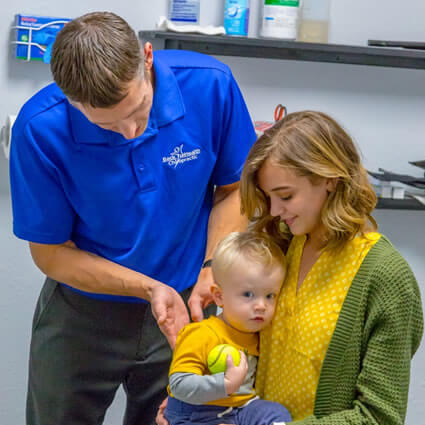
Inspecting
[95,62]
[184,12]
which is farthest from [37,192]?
[184,12]

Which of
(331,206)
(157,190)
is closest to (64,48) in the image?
(157,190)

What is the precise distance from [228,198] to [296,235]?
33 centimetres

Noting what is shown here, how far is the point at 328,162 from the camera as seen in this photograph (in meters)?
1.25

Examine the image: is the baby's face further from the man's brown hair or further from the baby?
the man's brown hair

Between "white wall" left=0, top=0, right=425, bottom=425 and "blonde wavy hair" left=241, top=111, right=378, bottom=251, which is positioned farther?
"white wall" left=0, top=0, right=425, bottom=425

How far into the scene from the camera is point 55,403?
172cm

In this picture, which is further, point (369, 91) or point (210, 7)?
point (369, 91)

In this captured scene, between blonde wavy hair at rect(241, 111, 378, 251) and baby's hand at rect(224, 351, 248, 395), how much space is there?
0.91 feet

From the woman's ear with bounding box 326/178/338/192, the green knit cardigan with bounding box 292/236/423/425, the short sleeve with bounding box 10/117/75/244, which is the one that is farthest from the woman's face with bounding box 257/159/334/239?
the short sleeve with bounding box 10/117/75/244

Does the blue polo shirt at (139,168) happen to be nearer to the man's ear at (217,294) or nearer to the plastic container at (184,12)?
the man's ear at (217,294)

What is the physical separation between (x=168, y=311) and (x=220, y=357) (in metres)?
0.21

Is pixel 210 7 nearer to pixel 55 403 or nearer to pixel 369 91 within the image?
pixel 369 91

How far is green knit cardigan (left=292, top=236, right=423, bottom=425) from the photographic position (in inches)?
47.2

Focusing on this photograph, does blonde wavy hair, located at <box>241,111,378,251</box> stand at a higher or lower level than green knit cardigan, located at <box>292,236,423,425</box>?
higher
